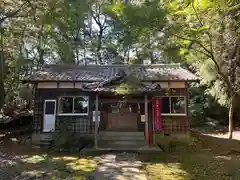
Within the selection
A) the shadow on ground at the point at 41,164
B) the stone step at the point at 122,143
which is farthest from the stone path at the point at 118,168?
the stone step at the point at 122,143

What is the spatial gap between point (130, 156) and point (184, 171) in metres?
2.54

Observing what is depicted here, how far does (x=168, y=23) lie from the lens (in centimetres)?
855

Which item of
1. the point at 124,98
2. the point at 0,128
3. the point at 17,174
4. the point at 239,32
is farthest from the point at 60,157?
the point at 0,128

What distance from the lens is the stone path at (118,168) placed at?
20.4 ft

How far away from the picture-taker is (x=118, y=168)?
721 cm

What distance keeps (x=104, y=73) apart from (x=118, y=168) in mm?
7523

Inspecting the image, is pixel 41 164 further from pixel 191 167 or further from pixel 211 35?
pixel 211 35

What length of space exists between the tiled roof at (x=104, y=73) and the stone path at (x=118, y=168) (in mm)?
4498

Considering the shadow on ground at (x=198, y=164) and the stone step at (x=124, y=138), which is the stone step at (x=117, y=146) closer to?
the stone step at (x=124, y=138)

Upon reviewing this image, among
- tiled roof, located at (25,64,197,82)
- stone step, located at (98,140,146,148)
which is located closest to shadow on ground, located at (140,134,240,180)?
stone step, located at (98,140,146,148)

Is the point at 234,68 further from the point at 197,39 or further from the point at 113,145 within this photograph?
the point at 113,145

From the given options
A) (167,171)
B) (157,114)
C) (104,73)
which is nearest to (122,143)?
(157,114)

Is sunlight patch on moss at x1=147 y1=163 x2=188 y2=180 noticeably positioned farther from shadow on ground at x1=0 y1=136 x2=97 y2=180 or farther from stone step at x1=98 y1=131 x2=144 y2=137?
stone step at x1=98 y1=131 x2=144 y2=137

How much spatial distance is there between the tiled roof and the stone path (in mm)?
4498
